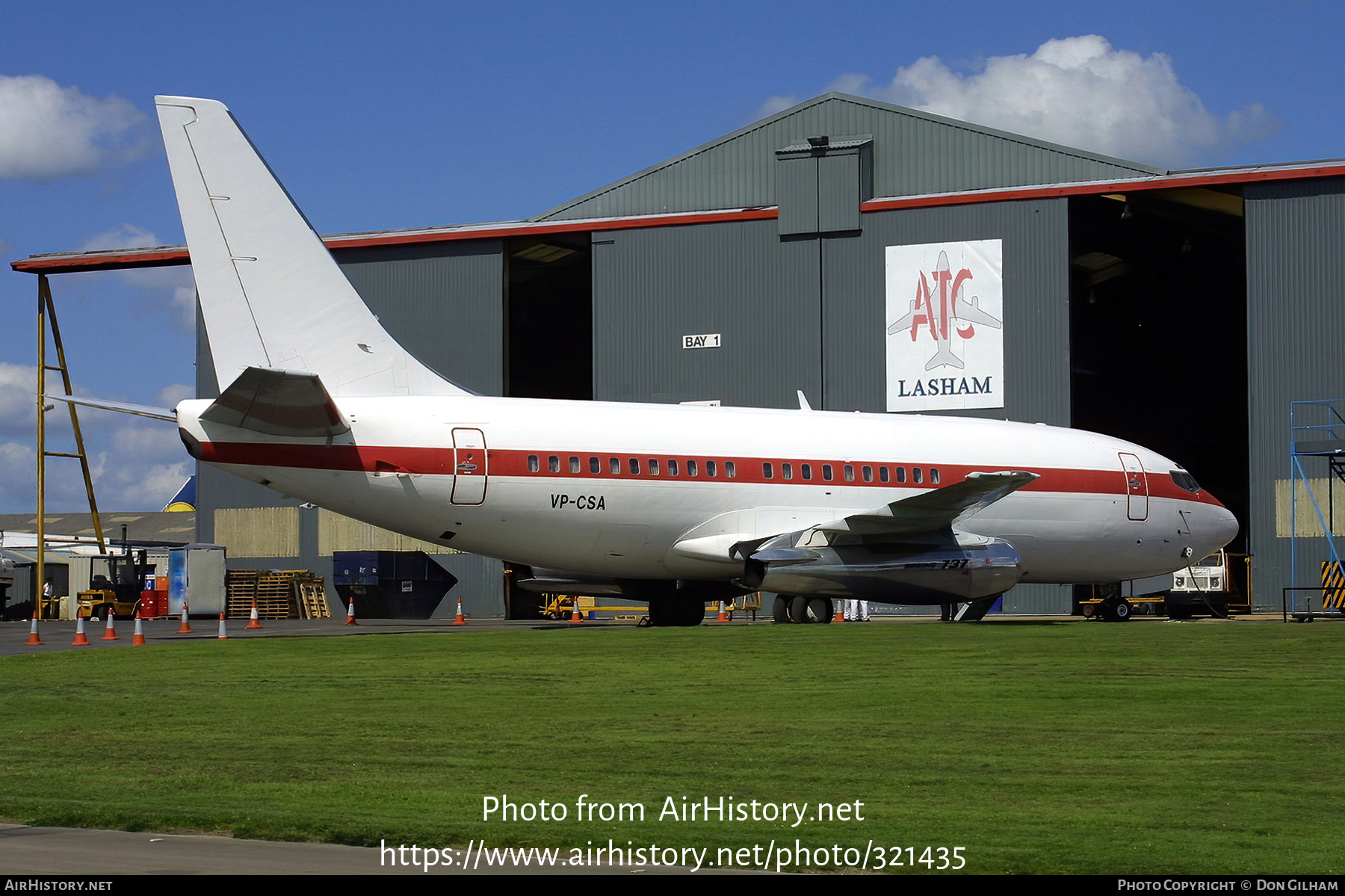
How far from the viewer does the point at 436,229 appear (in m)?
44.6

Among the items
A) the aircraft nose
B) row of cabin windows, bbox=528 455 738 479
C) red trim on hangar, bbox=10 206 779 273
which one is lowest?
the aircraft nose

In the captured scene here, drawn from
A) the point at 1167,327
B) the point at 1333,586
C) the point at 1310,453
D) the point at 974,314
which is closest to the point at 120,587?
the point at 974,314

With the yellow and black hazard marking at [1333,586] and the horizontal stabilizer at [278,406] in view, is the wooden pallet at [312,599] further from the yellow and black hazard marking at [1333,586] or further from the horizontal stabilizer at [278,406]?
the yellow and black hazard marking at [1333,586]

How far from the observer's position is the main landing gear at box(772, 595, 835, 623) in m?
27.3

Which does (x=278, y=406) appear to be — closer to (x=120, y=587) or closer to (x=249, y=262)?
(x=249, y=262)

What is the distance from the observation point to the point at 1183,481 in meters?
30.3

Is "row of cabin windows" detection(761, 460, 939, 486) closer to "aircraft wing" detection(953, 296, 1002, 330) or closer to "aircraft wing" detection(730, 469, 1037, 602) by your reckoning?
"aircraft wing" detection(730, 469, 1037, 602)

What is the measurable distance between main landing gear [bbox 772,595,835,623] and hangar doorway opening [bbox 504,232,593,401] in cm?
1946

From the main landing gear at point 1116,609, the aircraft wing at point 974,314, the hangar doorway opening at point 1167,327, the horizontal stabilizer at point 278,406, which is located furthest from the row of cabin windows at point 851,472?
the hangar doorway opening at point 1167,327

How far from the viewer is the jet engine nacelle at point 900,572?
80.1ft

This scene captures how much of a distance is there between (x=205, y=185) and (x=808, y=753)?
15573mm

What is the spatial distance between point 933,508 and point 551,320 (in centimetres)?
3129

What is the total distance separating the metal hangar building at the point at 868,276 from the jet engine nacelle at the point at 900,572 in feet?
47.7

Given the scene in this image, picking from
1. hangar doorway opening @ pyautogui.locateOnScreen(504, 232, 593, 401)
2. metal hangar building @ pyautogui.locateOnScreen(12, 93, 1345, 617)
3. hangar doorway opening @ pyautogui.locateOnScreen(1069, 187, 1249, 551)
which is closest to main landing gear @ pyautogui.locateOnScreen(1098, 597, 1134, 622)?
metal hangar building @ pyautogui.locateOnScreen(12, 93, 1345, 617)
